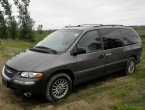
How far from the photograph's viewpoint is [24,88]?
17.8 ft

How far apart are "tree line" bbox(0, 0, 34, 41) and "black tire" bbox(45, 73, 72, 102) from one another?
4670cm

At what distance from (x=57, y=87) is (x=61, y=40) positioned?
1479 mm

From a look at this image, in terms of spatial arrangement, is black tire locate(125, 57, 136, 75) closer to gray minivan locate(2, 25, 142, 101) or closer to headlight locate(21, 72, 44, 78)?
gray minivan locate(2, 25, 142, 101)

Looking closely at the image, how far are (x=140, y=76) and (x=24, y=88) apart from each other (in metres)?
4.31

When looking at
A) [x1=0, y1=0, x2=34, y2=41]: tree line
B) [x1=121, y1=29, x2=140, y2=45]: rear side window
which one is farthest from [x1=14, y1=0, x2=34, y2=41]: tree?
[x1=121, y1=29, x2=140, y2=45]: rear side window

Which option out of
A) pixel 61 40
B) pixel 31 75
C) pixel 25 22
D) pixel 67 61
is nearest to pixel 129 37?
pixel 61 40

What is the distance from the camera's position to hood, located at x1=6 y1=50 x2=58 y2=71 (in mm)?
5578

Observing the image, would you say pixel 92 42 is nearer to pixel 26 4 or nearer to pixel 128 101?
pixel 128 101

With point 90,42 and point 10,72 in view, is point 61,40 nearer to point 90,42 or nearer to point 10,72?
point 90,42

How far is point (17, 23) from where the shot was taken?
5338 cm

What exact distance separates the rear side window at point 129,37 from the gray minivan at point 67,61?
0.14 ft

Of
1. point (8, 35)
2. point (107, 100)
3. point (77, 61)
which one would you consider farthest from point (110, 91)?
point (8, 35)

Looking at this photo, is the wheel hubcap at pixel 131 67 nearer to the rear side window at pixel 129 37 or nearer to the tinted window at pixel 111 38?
the rear side window at pixel 129 37

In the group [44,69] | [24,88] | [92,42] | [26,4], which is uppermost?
[26,4]
